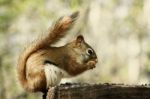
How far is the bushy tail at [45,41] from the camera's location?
4902 millimetres

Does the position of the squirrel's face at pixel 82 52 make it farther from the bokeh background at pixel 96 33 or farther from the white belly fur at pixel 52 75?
the bokeh background at pixel 96 33

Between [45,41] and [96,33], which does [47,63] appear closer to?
[45,41]

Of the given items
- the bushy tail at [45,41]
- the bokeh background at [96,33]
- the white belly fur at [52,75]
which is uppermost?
the bokeh background at [96,33]

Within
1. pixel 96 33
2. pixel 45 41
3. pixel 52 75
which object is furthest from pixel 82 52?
pixel 96 33

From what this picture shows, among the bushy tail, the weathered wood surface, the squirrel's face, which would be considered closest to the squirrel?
the bushy tail

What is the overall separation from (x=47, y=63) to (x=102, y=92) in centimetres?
151

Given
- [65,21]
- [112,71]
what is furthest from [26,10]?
[65,21]

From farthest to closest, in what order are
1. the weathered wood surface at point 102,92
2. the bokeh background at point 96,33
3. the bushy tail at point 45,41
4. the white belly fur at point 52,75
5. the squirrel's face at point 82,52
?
the bokeh background at point 96,33, the squirrel's face at point 82,52, the bushy tail at point 45,41, the white belly fur at point 52,75, the weathered wood surface at point 102,92

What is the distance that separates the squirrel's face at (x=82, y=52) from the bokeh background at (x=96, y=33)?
6.19 metres

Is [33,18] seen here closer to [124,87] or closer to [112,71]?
[112,71]

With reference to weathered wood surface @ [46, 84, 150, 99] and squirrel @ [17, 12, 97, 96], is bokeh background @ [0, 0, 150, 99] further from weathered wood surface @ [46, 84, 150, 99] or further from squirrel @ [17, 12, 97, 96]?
weathered wood surface @ [46, 84, 150, 99]

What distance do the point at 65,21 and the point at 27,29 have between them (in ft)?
29.6

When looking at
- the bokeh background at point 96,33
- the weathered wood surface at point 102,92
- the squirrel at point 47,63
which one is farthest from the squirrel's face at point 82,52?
the bokeh background at point 96,33

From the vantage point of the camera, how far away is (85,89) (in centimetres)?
337
